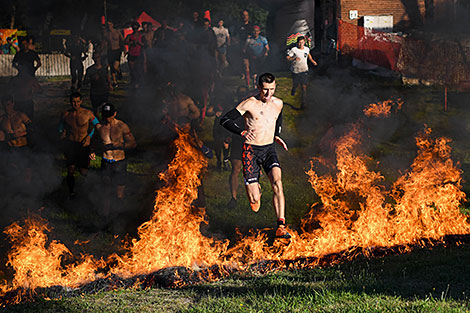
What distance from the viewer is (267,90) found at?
5.56 m

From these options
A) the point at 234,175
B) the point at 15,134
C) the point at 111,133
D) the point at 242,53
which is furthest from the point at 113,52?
the point at 234,175

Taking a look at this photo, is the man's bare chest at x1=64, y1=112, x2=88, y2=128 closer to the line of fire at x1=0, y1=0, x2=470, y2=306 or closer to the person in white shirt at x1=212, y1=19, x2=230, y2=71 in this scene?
the line of fire at x1=0, y1=0, x2=470, y2=306

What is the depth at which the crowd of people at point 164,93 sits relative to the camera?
30.1 feet

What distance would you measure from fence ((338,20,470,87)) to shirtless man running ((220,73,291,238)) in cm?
1467

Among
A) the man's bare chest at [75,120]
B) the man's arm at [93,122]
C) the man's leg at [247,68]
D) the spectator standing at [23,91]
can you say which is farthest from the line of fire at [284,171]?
the man's bare chest at [75,120]

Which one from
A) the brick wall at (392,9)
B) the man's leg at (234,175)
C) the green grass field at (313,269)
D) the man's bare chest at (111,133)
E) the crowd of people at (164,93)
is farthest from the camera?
the brick wall at (392,9)

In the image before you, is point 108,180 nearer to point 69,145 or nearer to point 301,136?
point 69,145

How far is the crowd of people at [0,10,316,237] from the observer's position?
918 cm

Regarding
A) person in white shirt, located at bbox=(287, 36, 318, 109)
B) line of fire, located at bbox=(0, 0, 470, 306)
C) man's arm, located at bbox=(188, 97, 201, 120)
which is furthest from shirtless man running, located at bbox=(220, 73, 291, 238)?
person in white shirt, located at bbox=(287, 36, 318, 109)

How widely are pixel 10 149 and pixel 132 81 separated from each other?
18.9ft

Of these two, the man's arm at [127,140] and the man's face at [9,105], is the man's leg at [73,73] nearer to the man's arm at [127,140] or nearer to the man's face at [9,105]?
the man's face at [9,105]

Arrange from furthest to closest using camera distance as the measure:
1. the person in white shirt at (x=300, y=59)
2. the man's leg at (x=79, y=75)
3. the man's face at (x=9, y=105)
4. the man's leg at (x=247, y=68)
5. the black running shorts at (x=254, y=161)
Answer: the man's leg at (x=79, y=75) < the man's leg at (x=247, y=68) < the person in white shirt at (x=300, y=59) < the man's face at (x=9, y=105) < the black running shorts at (x=254, y=161)

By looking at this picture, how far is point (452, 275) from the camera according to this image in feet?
23.1

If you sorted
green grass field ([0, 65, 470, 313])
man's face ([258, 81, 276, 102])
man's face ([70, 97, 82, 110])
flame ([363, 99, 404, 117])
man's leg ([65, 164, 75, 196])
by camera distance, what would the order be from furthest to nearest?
flame ([363, 99, 404, 117]) < man's leg ([65, 164, 75, 196]) < man's face ([70, 97, 82, 110]) < green grass field ([0, 65, 470, 313]) < man's face ([258, 81, 276, 102])
